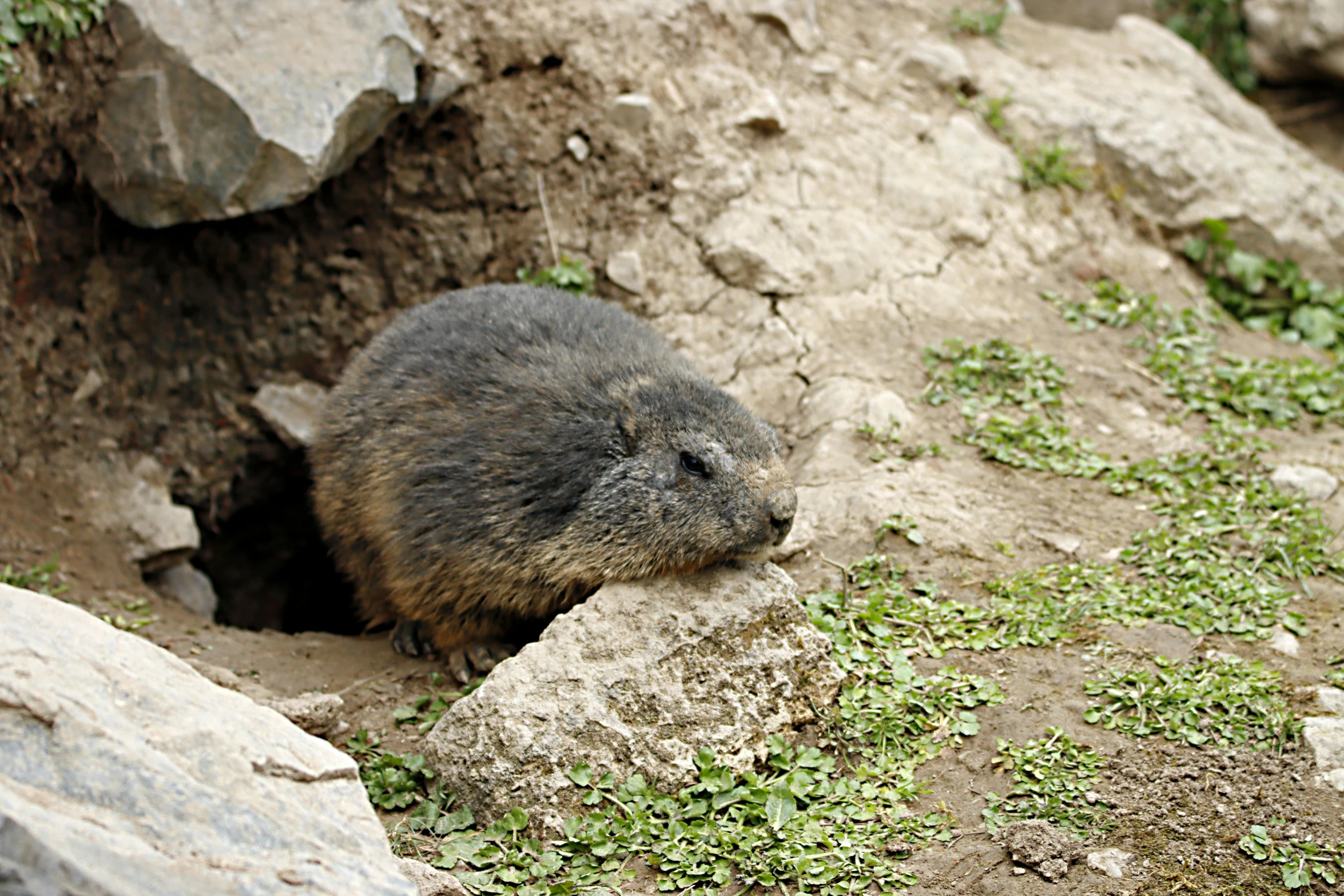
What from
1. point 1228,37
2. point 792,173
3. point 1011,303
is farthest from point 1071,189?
point 1228,37

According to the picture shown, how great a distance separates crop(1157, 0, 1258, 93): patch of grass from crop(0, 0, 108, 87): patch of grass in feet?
30.4

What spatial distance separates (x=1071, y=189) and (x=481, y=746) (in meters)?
5.81

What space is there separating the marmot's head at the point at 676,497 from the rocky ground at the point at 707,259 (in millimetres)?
750

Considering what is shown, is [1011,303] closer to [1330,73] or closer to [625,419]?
[625,419]

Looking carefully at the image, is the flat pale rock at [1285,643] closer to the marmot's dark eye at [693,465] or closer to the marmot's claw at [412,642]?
the marmot's dark eye at [693,465]

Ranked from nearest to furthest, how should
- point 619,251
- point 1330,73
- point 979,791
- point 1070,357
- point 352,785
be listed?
point 352,785 → point 979,791 → point 1070,357 → point 619,251 → point 1330,73

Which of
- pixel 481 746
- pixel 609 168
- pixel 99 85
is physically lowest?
pixel 481 746

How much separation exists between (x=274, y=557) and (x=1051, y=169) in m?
6.27

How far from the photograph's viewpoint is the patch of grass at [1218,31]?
33.1 feet

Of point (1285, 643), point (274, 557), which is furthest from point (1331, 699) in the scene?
point (274, 557)

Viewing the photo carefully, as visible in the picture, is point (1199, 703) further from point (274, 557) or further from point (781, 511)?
point (274, 557)

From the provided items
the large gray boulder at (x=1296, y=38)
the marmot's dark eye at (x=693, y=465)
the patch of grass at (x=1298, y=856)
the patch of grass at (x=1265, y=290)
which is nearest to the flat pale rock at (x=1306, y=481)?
the patch of grass at (x=1265, y=290)

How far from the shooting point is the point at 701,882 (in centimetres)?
356

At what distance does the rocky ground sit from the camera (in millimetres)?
5664
